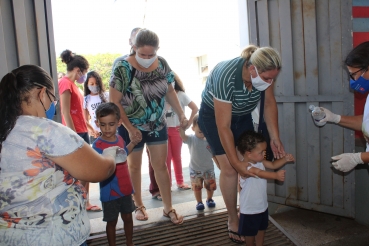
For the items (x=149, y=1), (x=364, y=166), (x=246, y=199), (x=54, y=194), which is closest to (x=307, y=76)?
(x=364, y=166)

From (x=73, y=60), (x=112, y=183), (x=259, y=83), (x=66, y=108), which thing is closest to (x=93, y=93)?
(x=73, y=60)

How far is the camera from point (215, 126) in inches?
121

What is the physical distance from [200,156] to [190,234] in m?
→ 0.96

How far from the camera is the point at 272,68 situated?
259 cm

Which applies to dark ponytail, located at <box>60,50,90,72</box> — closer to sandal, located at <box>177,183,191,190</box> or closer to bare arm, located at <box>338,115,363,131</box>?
sandal, located at <box>177,183,191,190</box>

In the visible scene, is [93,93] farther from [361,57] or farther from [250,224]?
[361,57]

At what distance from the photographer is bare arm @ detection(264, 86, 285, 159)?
3112 millimetres

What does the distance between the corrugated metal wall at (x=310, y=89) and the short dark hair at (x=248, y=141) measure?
116 centimetres

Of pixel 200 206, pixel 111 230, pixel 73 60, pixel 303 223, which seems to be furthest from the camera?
pixel 73 60

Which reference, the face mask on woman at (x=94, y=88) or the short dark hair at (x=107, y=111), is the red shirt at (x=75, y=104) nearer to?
the face mask on woman at (x=94, y=88)

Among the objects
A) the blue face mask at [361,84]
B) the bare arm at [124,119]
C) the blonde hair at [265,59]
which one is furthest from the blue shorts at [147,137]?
the blue face mask at [361,84]

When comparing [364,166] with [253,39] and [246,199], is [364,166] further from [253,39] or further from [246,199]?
[253,39]

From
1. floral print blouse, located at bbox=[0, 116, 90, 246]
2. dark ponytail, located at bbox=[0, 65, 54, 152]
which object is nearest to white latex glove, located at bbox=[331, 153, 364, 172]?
floral print blouse, located at bbox=[0, 116, 90, 246]

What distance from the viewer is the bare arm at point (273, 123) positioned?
3112 mm
